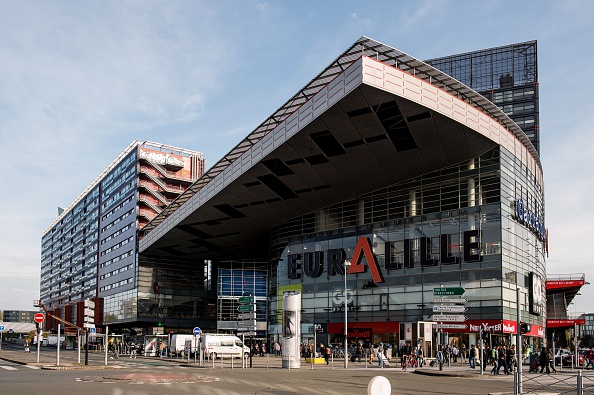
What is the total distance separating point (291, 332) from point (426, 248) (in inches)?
796

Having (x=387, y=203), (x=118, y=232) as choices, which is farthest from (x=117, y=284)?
(x=387, y=203)

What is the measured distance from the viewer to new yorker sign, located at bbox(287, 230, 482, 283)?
2235 inches

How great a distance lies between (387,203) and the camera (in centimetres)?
6238

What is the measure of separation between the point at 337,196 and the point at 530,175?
1741cm

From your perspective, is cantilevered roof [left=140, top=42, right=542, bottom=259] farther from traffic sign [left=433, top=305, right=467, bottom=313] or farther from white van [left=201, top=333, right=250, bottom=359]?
traffic sign [left=433, top=305, right=467, bottom=313]

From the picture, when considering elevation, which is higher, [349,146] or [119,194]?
[119,194]

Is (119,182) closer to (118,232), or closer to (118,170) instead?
(118,170)

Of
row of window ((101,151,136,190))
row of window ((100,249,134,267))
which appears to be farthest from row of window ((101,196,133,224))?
row of window ((100,249,134,267))

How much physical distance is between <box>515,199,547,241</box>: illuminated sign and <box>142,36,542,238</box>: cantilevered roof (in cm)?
604

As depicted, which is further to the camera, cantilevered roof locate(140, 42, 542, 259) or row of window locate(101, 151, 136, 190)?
row of window locate(101, 151, 136, 190)

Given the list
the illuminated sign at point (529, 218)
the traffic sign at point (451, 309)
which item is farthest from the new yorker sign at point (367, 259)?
the traffic sign at point (451, 309)

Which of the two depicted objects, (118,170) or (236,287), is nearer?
(236,287)

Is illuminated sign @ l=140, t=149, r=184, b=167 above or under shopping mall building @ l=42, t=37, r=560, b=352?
above

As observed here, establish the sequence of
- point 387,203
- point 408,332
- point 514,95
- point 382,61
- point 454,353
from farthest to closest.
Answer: point 514,95, point 387,203, point 454,353, point 408,332, point 382,61
